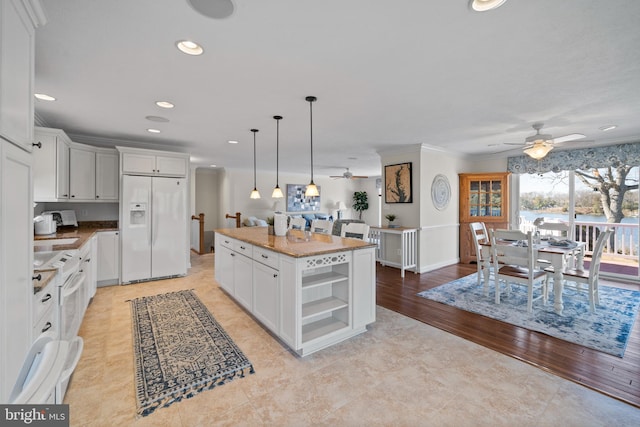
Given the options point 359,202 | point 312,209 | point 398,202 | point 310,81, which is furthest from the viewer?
point 359,202

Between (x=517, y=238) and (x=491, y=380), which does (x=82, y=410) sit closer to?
(x=491, y=380)

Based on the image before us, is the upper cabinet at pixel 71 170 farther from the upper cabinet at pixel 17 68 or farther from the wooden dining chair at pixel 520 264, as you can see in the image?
the wooden dining chair at pixel 520 264

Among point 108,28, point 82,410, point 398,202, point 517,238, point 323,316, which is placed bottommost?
point 82,410

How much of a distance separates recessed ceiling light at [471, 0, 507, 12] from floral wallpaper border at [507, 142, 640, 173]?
16.5ft

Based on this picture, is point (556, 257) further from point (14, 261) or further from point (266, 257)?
point (14, 261)

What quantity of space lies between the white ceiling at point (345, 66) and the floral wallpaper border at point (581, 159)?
2.46 feet

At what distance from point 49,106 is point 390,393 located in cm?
433

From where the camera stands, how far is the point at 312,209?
9727mm

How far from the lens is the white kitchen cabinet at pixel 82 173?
396 centimetres

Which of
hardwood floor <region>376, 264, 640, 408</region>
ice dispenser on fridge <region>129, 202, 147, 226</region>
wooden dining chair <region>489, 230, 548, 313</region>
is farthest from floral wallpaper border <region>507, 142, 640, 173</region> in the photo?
ice dispenser on fridge <region>129, 202, 147, 226</region>

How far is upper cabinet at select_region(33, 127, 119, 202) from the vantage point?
11.2ft

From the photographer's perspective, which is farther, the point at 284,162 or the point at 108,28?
the point at 284,162

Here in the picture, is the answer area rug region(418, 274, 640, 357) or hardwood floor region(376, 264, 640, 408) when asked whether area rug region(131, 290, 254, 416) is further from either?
area rug region(418, 274, 640, 357)

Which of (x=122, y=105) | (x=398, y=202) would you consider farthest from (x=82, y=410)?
(x=398, y=202)
